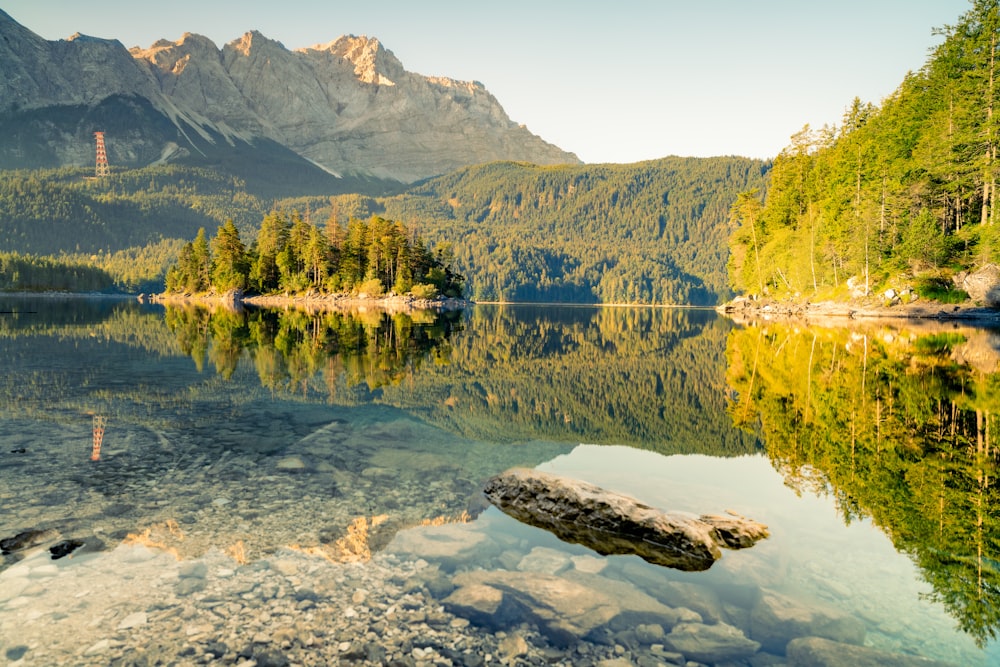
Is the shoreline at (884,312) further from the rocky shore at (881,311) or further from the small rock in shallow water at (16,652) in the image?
the small rock in shallow water at (16,652)

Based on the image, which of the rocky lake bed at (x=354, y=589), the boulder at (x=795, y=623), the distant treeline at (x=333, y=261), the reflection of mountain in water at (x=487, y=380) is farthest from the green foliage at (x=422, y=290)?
the boulder at (x=795, y=623)

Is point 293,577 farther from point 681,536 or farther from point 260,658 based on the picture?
point 681,536

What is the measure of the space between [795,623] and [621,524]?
354 centimetres

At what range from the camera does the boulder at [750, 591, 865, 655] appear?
7.38 metres

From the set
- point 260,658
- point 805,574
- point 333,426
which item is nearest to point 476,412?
point 333,426

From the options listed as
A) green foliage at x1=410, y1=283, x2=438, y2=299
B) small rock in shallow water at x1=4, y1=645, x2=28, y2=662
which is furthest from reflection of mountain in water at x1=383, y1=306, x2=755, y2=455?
green foliage at x1=410, y1=283, x2=438, y2=299

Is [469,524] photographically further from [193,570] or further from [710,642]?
[710,642]

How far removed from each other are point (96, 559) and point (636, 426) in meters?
16.1

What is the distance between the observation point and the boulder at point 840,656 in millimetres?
6801

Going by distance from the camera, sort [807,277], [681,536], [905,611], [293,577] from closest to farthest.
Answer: [905,611] → [293,577] → [681,536] → [807,277]

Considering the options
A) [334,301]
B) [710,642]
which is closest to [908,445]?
[710,642]

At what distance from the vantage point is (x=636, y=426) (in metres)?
20.3

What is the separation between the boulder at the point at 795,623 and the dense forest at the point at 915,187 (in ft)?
229

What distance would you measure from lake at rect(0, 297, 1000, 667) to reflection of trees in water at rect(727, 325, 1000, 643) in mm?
75
